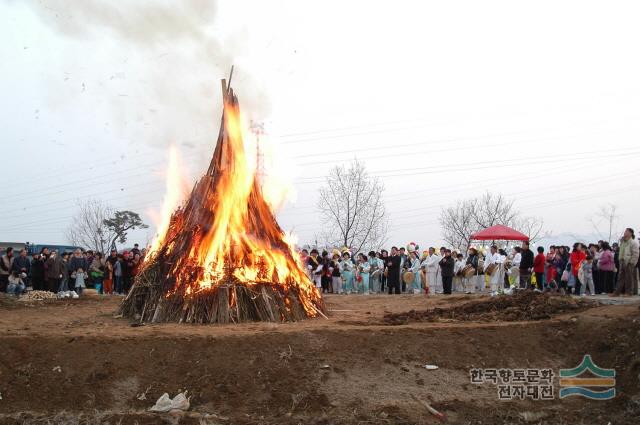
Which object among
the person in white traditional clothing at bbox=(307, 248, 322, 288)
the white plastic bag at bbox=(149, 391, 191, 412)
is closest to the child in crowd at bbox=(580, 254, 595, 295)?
the person in white traditional clothing at bbox=(307, 248, 322, 288)

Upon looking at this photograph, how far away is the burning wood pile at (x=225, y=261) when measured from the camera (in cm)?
1164

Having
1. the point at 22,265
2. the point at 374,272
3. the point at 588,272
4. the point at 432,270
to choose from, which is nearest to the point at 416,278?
the point at 432,270

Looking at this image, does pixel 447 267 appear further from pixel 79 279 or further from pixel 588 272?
pixel 79 279

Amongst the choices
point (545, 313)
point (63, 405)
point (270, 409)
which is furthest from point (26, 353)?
point (545, 313)

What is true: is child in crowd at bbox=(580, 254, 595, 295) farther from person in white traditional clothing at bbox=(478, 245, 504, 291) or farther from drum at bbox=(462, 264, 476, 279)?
drum at bbox=(462, 264, 476, 279)

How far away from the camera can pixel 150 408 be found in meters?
8.18

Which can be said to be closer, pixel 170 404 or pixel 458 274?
pixel 170 404

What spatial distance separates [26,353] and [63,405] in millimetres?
1318

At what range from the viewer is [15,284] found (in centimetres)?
1953

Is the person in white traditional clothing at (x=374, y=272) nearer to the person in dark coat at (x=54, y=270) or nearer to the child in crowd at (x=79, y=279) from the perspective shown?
the child in crowd at (x=79, y=279)

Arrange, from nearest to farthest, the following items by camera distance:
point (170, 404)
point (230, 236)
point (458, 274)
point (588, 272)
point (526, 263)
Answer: point (170, 404) → point (230, 236) → point (526, 263) → point (588, 272) → point (458, 274)

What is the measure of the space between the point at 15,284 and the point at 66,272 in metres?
1.62

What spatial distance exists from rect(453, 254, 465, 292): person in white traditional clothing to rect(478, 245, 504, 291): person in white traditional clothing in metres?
1.04

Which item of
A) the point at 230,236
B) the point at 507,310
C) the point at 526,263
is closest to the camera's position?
the point at 230,236
